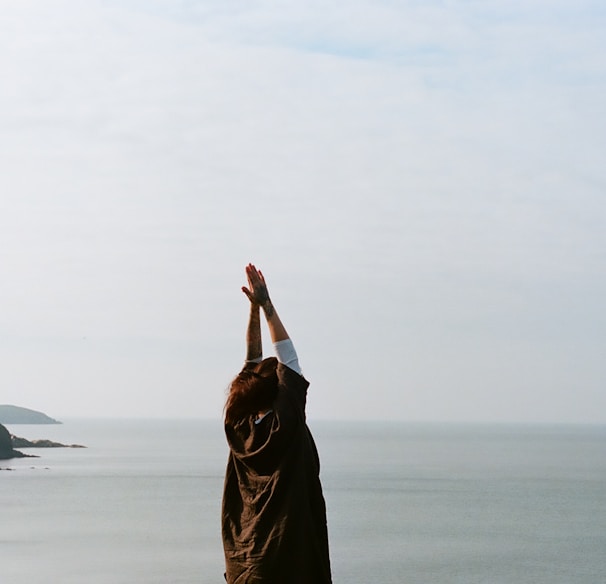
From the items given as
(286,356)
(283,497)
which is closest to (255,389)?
(286,356)

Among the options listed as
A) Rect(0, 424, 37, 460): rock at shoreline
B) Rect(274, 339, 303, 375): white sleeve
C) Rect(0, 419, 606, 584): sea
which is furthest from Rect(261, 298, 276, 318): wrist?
Rect(0, 424, 37, 460): rock at shoreline

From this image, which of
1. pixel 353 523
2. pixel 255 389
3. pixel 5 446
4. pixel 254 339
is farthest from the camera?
pixel 5 446

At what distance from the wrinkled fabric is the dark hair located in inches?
Result: 1.2

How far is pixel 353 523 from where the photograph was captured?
2172 inches

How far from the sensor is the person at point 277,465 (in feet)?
13.2

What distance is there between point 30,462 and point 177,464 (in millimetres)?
13572

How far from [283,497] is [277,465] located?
0.37 ft

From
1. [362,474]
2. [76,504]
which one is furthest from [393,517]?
[362,474]

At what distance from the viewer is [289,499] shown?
4047 millimetres

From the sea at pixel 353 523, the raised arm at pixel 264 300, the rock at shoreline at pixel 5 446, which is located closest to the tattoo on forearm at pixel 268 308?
the raised arm at pixel 264 300

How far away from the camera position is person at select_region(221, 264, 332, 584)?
13.2 ft

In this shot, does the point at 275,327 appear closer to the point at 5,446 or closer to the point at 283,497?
the point at 283,497

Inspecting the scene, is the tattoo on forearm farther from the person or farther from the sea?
the sea

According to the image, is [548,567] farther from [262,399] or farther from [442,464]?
[442,464]
